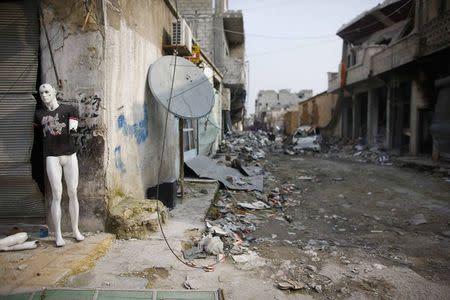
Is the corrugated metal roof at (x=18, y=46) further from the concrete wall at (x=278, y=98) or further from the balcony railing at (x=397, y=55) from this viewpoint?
the concrete wall at (x=278, y=98)

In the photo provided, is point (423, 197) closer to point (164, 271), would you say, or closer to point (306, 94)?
point (164, 271)

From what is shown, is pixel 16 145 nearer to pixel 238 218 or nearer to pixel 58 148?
pixel 58 148

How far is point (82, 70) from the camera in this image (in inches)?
157

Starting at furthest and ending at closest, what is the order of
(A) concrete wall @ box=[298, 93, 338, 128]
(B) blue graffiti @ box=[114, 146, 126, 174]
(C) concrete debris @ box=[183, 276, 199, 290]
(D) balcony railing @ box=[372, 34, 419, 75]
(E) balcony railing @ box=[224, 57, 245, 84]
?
(A) concrete wall @ box=[298, 93, 338, 128]
(E) balcony railing @ box=[224, 57, 245, 84]
(D) balcony railing @ box=[372, 34, 419, 75]
(B) blue graffiti @ box=[114, 146, 126, 174]
(C) concrete debris @ box=[183, 276, 199, 290]

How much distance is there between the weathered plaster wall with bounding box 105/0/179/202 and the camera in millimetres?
4176

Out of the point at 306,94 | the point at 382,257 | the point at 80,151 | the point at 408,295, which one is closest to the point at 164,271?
the point at 80,151

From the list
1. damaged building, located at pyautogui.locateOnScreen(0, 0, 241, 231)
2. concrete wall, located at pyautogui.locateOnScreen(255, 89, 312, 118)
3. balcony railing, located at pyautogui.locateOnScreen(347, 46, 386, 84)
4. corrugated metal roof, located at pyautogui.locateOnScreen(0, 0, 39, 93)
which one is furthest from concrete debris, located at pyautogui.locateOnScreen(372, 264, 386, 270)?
concrete wall, located at pyautogui.locateOnScreen(255, 89, 312, 118)

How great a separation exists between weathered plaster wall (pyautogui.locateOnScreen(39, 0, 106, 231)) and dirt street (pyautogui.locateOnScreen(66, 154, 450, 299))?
3.27 ft

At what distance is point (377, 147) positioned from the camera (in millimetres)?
17203

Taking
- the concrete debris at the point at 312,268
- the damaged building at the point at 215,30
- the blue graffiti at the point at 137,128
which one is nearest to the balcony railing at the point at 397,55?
the damaged building at the point at 215,30

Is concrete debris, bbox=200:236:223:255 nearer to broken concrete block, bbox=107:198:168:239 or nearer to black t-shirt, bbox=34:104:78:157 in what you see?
broken concrete block, bbox=107:198:168:239

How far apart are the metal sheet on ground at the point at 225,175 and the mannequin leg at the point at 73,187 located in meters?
4.24

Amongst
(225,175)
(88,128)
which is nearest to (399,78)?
(225,175)

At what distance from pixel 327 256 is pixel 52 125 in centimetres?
350
